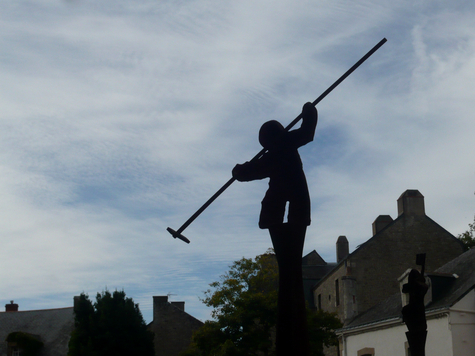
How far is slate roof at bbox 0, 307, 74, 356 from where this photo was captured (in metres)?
40.2

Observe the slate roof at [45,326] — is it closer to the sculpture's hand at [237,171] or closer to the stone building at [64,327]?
the stone building at [64,327]

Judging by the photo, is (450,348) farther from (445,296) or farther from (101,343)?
(101,343)

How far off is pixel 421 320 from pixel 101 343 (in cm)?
2769

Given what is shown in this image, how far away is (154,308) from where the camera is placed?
1526 inches

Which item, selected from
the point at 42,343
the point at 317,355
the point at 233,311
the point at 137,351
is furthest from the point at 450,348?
the point at 42,343

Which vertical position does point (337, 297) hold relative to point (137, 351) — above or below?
above

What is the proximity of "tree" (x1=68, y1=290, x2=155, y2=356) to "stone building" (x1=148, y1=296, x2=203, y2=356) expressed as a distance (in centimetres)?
346

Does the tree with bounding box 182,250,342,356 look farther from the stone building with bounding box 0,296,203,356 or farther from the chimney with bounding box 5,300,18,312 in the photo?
the chimney with bounding box 5,300,18,312

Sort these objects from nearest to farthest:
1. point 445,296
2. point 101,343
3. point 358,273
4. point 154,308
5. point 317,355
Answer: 1. point 445,296
2. point 317,355
3. point 358,273
4. point 101,343
5. point 154,308

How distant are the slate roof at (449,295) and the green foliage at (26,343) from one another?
1011 inches

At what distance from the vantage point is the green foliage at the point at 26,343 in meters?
39.6

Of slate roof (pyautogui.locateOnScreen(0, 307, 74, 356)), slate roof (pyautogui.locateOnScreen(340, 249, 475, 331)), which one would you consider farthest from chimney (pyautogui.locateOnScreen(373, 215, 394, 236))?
slate roof (pyautogui.locateOnScreen(0, 307, 74, 356))

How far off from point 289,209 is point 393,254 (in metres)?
26.1

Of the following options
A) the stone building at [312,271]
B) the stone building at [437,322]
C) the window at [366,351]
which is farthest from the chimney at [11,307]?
the window at [366,351]
